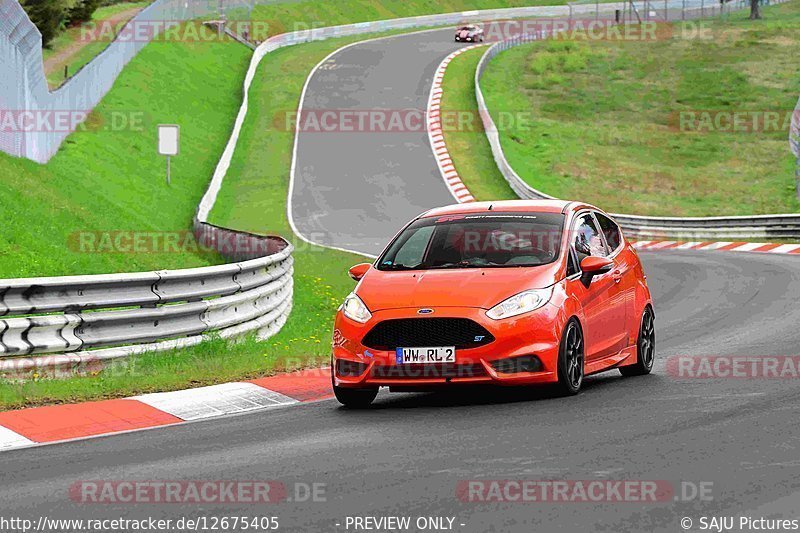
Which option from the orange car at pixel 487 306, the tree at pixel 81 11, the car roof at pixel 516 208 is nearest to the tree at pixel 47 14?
the tree at pixel 81 11

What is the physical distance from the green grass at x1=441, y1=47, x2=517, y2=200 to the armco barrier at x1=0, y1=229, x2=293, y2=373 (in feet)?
97.1

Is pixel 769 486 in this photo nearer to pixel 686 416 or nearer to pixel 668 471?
pixel 668 471

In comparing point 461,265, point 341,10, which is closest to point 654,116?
point 341,10

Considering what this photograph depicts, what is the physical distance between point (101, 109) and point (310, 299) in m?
24.5

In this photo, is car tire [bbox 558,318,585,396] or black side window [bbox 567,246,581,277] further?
black side window [bbox 567,246,581,277]

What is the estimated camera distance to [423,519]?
22.0 ft

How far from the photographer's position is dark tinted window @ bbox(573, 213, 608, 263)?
40.1 feet

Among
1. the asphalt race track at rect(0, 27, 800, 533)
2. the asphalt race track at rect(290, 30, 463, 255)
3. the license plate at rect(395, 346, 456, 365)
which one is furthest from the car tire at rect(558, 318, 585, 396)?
the asphalt race track at rect(290, 30, 463, 255)

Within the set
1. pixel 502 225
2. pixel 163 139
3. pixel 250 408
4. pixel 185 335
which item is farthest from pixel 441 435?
pixel 163 139

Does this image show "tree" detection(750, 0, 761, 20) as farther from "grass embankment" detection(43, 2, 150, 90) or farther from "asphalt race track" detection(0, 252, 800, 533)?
"asphalt race track" detection(0, 252, 800, 533)

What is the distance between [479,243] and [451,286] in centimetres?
97

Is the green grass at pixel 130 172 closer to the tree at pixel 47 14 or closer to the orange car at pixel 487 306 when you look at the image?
the tree at pixel 47 14

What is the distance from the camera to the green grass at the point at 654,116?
48.9 metres

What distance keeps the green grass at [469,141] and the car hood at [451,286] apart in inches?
1297
